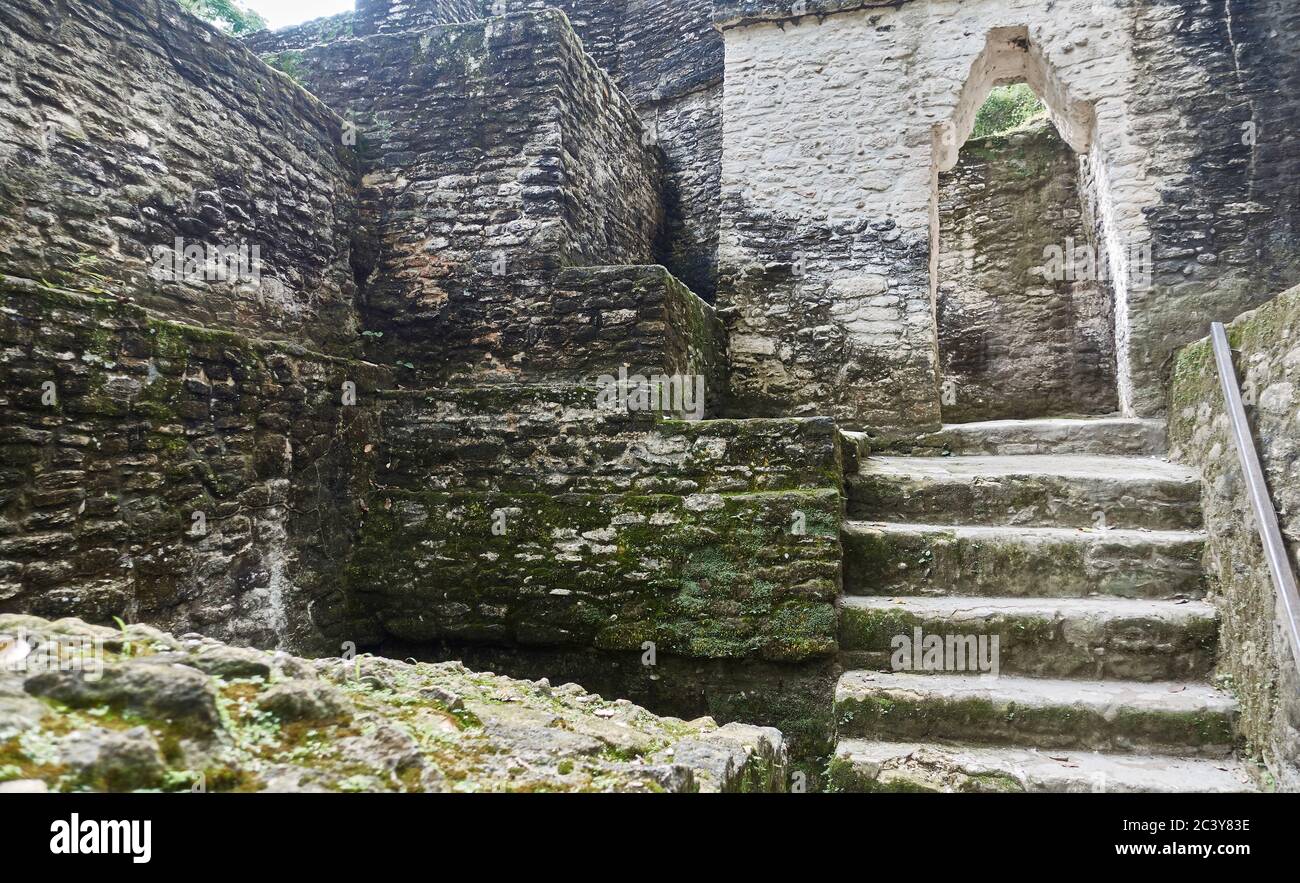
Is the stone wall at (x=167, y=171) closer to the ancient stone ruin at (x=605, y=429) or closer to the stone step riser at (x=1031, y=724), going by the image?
the ancient stone ruin at (x=605, y=429)

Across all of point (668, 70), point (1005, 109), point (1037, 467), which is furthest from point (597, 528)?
point (1005, 109)

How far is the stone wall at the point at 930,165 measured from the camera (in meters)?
5.41

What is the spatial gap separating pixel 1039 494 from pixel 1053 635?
38.0 inches

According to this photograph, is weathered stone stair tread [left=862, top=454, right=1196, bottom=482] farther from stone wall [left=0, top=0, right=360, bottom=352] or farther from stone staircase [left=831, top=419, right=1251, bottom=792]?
stone wall [left=0, top=0, right=360, bottom=352]

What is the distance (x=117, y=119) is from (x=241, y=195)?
729 mm

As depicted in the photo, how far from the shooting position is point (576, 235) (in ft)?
17.5

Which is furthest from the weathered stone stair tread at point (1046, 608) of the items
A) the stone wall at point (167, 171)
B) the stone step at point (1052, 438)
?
the stone wall at point (167, 171)

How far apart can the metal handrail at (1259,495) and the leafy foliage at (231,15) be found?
46.9 feet

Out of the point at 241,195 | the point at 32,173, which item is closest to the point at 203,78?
the point at 241,195

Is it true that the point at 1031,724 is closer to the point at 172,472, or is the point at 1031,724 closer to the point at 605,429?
the point at 605,429

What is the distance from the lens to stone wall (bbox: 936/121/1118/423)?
8.24 meters

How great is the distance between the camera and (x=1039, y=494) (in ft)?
13.4

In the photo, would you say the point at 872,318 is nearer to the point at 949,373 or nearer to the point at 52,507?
the point at 949,373

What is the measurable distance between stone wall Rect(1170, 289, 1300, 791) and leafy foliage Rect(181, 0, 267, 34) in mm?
14374
